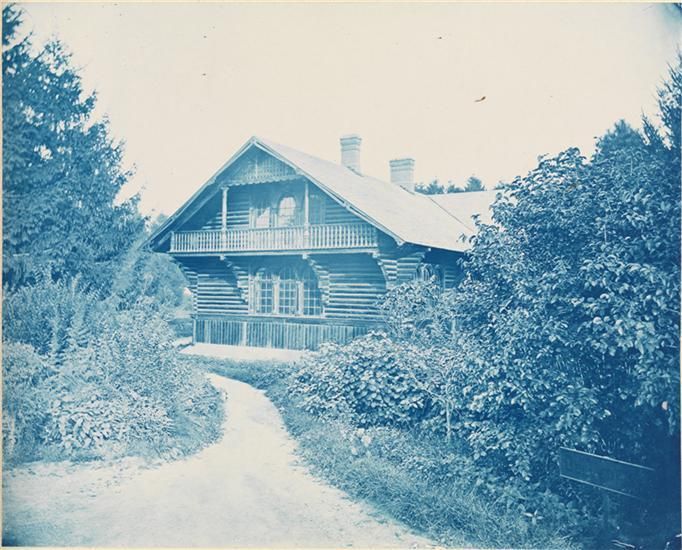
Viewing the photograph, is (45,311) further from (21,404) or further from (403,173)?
(403,173)

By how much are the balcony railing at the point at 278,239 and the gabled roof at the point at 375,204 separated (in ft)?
1.96

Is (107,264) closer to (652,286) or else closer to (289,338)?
(289,338)

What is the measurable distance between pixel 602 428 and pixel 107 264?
8493 mm

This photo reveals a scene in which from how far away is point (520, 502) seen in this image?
583 cm

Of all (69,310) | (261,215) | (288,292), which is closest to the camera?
(69,310)

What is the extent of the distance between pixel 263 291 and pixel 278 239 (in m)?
2.07

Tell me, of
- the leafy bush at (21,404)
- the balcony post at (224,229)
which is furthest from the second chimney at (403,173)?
the leafy bush at (21,404)

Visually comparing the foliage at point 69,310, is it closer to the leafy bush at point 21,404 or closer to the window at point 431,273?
the leafy bush at point 21,404

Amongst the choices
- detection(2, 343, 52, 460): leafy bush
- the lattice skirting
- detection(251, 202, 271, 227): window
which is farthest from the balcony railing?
detection(2, 343, 52, 460): leafy bush

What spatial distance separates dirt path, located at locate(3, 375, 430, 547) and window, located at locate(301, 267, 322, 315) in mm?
7784

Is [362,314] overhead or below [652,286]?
below

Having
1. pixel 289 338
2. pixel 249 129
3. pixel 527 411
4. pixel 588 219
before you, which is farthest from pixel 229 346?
pixel 588 219

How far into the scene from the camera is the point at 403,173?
931 inches

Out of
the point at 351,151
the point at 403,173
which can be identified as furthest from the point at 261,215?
the point at 403,173
